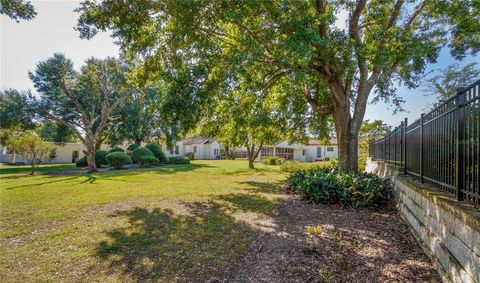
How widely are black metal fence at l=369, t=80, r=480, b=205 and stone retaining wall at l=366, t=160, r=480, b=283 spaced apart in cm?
21

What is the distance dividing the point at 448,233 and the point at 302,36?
5369mm

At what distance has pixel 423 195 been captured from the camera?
4.16m

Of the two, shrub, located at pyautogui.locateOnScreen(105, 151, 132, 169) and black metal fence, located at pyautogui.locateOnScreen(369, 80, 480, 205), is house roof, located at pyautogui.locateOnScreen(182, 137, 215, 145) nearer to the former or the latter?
shrub, located at pyautogui.locateOnScreen(105, 151, 132, 169)

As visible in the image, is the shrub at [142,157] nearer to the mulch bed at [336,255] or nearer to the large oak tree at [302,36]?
the large oak tree at [302,36]

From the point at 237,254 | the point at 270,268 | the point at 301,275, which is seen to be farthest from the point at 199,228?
the point at 301,275

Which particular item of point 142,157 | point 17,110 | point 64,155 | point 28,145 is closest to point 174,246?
point 28,145

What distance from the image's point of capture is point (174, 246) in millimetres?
4402

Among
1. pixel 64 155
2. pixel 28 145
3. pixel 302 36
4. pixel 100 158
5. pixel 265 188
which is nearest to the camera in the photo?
pixel 302 36

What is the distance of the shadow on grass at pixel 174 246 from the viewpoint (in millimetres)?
3535

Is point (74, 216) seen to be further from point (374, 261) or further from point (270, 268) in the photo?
point (374, 261)

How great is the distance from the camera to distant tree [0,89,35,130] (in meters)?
22.2

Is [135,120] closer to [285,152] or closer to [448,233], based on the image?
[285,152]

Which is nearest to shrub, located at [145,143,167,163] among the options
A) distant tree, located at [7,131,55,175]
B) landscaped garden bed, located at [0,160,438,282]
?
distant tree, located at [7,131,55,175]

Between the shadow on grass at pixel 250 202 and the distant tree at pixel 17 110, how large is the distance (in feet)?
76.7
